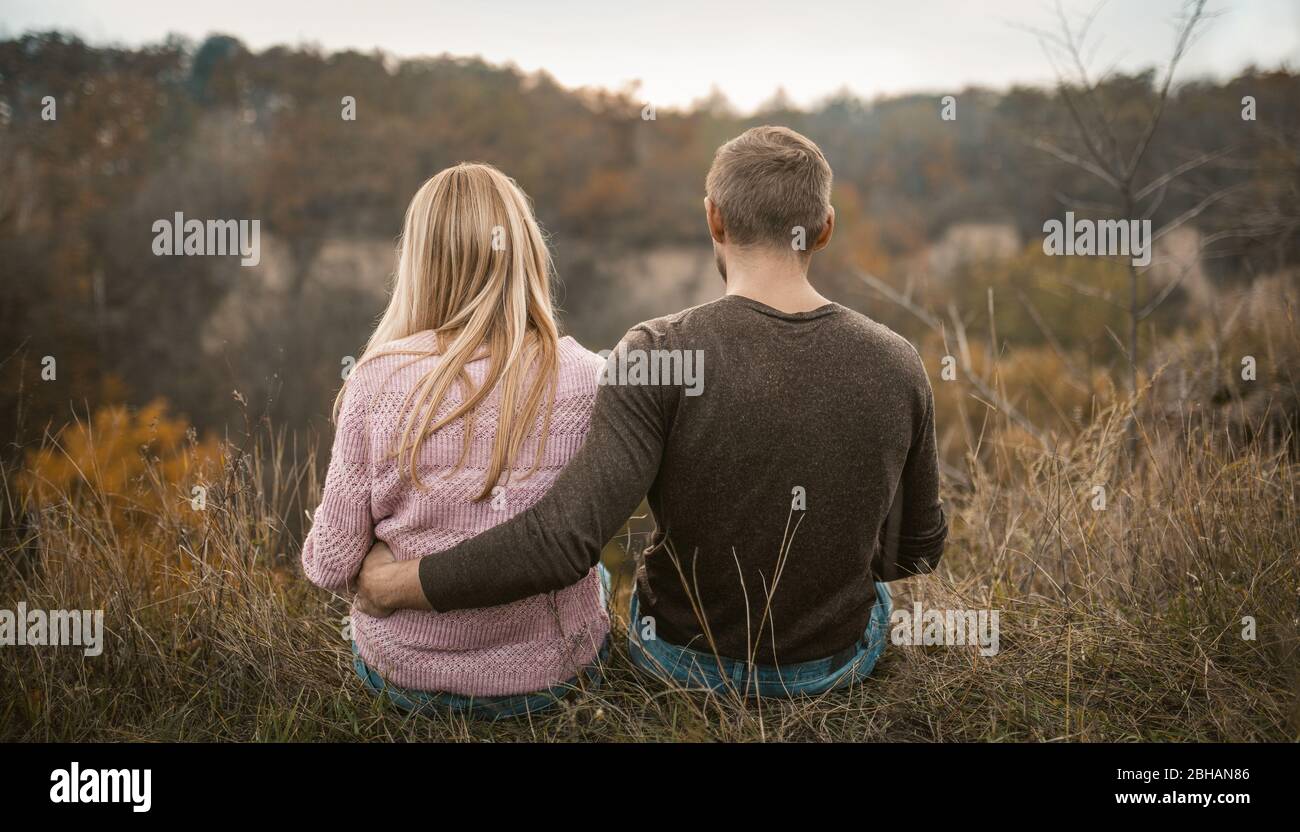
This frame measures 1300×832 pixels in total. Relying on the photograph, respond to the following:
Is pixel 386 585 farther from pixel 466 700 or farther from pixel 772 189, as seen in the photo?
pixel 772 189

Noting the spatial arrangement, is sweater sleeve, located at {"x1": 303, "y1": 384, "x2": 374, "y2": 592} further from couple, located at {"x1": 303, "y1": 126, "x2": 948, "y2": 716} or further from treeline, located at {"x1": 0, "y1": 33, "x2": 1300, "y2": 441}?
treeline, located at {"x1": 0, "y1": 33, "x2": 1300, "y2": 441}

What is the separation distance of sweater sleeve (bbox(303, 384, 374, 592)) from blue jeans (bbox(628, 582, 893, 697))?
666mm

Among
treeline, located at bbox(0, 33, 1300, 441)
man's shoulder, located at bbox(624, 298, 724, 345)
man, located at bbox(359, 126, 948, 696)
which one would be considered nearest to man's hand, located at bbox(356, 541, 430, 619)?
man, located at bbox(359, 126, 948, 696)

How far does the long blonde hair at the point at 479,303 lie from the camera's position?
5.78 feet

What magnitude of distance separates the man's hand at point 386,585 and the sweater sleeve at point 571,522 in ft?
0.16

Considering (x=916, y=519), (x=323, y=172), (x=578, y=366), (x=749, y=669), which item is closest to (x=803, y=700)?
(x=749, y=669)

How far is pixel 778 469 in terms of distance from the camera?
1.75 m

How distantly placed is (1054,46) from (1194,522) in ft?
9.23

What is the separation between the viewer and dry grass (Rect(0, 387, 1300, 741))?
1.96 metres

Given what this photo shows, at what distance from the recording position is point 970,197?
103ft

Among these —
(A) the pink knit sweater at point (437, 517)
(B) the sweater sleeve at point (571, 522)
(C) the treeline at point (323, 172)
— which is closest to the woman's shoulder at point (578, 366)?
(A) the pink knit sweater at point (437, 517)

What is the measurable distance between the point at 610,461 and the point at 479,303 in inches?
18.7

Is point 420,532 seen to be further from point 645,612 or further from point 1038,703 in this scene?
point 1038,703
